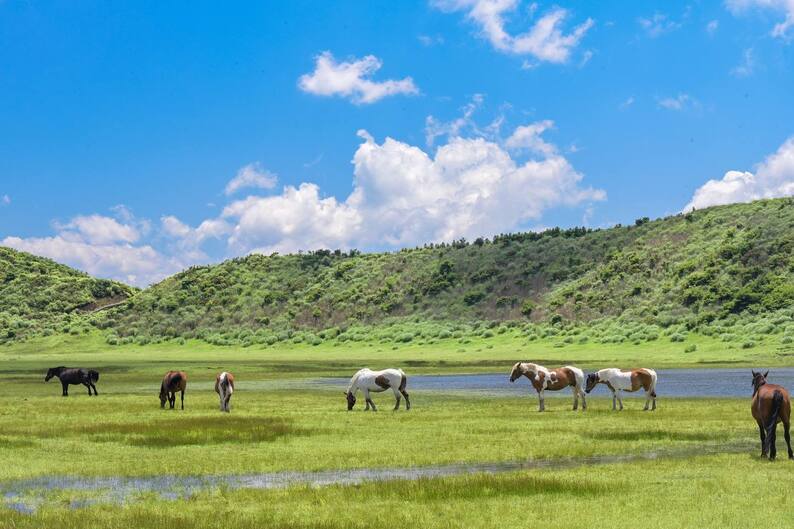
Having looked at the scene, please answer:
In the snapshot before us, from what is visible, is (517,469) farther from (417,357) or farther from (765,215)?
(765,215)

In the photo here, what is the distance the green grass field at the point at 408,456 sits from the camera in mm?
16422

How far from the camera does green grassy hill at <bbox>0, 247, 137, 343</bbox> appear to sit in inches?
6073

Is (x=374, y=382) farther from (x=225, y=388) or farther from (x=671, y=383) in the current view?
(x=671, y=383)

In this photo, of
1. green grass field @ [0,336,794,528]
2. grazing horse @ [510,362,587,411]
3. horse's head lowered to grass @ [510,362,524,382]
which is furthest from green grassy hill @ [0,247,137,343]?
grazing horse @ [510,362,587,411]

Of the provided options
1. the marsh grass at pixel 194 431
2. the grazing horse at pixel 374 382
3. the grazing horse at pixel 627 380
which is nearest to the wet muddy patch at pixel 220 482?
the marsh grass at pixel 194 431

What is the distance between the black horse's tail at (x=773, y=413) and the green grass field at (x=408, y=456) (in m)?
0.71

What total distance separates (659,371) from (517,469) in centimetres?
5096

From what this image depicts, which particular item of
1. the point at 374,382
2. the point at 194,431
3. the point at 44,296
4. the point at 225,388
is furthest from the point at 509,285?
the point at 194,431

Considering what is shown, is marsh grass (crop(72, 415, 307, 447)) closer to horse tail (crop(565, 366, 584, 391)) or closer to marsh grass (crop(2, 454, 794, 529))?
marsh grass (crop(2, 454, 794, 529))

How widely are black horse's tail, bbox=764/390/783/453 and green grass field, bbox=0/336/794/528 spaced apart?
28.0 inches

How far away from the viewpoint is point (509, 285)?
13712 centimetres

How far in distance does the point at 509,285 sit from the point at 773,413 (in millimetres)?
115936

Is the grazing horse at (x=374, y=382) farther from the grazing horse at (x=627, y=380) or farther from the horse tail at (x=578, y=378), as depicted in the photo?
the grazing horse at (x=627, y=380)

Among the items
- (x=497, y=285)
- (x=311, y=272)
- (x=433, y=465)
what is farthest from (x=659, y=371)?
(x=311, y=272)
